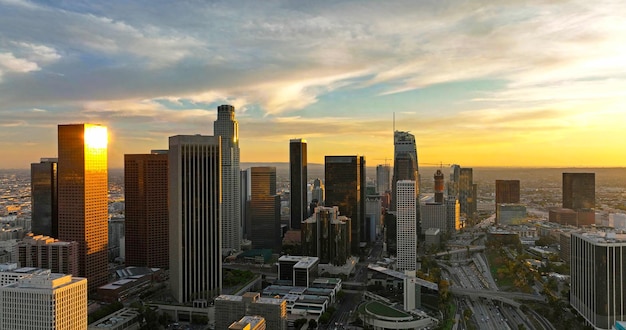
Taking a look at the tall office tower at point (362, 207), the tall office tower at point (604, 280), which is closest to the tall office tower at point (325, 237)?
the tall office tower at point (362, 207)

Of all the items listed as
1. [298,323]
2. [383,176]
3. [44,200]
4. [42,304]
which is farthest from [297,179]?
[383,176]

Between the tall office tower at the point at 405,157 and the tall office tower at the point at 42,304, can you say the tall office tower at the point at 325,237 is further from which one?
the tall office tower at the point at 42,304

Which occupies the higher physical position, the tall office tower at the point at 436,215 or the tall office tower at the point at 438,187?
the tall office tower at the point at 438,187

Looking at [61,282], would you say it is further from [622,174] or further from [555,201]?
[555,201]

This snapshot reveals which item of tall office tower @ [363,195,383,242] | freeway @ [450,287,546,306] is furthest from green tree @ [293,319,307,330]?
tall office tower @ [363,195,383,242]

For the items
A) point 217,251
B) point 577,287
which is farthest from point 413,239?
point 217,251

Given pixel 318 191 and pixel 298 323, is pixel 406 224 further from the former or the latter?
pixel 318 191
